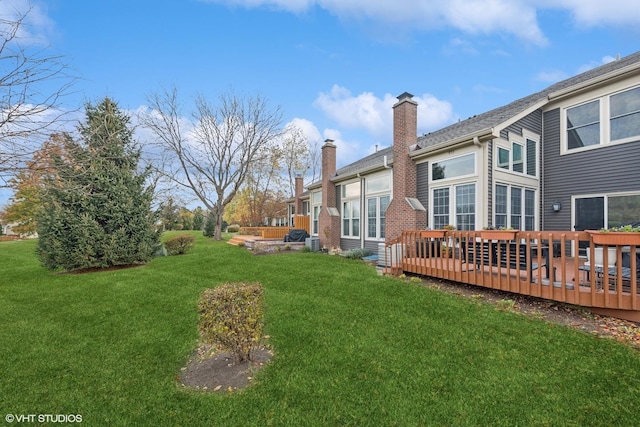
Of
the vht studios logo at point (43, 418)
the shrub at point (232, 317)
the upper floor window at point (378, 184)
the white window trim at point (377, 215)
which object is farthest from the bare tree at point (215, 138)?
the vht studios logo at point (43, 418)

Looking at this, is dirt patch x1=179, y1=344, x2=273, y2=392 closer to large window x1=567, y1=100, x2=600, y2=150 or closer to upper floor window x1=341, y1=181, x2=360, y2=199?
upper floor window x1=341, y1=181, x2=360, y2=199

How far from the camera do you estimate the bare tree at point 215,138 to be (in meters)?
20.2

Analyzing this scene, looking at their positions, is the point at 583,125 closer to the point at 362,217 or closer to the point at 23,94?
the point at 362,217

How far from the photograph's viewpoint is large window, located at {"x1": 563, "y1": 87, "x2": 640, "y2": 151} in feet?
24.9

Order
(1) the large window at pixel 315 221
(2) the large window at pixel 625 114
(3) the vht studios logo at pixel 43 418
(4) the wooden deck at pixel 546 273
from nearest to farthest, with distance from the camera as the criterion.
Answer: (3) the vht studios logo at pixel 43 418 → (4) the wooden deck at pixel 546 273 → (2) the large window at pixel 625 114 → (1) the large window at pixel 315 221

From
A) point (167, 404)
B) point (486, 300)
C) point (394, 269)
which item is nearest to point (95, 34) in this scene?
point (167, 404)

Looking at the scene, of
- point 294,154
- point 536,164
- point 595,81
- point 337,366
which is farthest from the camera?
point 294,154

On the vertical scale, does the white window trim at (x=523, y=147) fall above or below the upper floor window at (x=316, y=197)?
above

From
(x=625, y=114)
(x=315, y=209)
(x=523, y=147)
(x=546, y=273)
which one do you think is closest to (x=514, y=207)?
(x=523, y=147)

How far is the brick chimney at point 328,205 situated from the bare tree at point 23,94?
37.0 feet

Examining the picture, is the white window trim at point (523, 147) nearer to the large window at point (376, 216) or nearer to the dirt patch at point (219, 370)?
the large window at point (376, 216)

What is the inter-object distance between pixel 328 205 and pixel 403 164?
17.7 feet

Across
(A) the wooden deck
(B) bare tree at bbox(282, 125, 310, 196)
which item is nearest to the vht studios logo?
(A) the wooden deck

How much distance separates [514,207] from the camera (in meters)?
8.66
